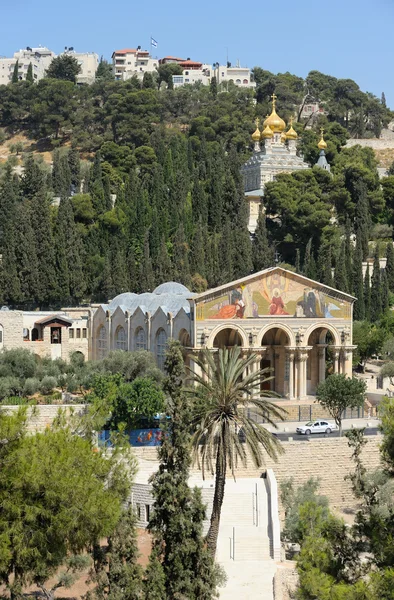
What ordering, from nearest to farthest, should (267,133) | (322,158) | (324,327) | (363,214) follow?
(324,327) < (363,214) < (267,133) < (322,158)

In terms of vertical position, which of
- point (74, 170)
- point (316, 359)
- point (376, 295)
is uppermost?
point (74, 170)

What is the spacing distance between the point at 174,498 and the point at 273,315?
2593 centimetres

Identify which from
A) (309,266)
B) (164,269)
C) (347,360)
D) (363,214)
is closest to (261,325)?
(347,360)

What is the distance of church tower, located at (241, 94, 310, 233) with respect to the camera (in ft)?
291

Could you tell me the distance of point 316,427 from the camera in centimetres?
4450

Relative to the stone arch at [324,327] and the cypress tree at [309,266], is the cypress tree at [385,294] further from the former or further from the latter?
the stone arch at [324,327]

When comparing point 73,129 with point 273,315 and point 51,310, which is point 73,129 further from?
point 273,315

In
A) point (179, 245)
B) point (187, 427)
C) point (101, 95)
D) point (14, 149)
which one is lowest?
point (187, 427)

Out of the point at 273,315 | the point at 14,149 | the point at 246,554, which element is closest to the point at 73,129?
the point at 14,149

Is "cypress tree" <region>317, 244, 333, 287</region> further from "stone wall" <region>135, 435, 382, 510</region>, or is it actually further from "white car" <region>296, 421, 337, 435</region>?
"stone wall" <region>135, 435, 382, 510</region>

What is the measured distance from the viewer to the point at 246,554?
3192cm

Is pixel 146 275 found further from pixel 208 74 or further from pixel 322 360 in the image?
pixel 208 74

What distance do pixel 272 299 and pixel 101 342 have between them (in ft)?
42.2

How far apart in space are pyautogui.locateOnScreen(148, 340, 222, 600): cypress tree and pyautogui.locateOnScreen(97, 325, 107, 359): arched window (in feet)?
105
